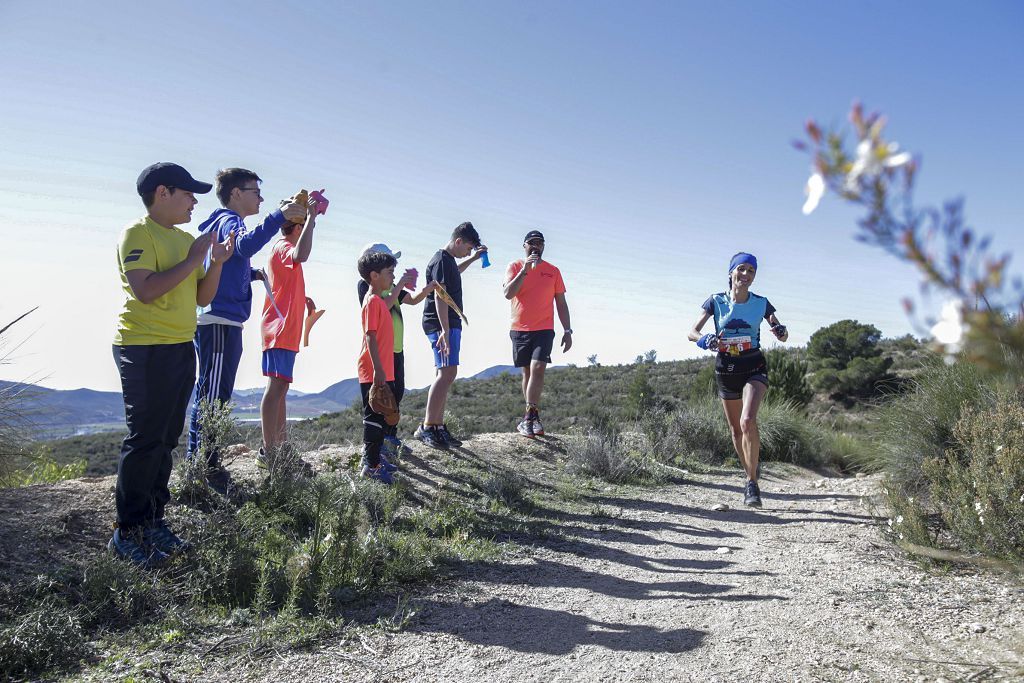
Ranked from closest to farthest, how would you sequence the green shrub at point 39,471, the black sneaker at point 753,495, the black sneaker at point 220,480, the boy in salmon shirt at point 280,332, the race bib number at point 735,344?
the black sneaker at point 220,480, the green shrub at point 39,471, the boy in salmon shirt at point 280,332, the race bib number at point 735,344, the black sneaker at point 753,495

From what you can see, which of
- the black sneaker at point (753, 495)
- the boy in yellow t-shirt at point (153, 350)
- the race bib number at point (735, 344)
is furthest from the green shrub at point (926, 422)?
the boy in yellow t-shirt at point (153, 350)

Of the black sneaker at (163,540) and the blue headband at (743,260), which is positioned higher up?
the blue headband at (743,260)

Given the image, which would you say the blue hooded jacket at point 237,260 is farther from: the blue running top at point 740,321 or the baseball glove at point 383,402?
the blue running top at point 740,321

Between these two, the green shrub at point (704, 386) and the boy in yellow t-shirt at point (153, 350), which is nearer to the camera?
the boy in yellow t-shirt at point (153, 350)

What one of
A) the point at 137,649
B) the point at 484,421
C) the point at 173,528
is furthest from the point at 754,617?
the point at 484,421

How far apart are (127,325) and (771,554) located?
3.87 meters

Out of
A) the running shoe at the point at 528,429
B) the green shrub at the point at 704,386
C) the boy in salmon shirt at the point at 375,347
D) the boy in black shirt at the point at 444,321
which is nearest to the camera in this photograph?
the boy in salmon shirt at the point at 375,347

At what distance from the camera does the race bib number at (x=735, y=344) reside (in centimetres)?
571

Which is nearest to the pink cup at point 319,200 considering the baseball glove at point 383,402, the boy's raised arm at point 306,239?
the boy's raised arm at point 306,239

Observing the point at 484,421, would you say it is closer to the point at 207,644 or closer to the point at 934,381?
the point at 934,381

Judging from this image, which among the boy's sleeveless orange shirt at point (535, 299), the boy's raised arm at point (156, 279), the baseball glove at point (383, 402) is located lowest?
the baseball glove at point (383, 402)

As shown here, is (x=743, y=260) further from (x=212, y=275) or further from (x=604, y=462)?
(x=212, y=275)

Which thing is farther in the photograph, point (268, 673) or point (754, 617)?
point (754, 617)

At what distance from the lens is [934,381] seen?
6266mm
